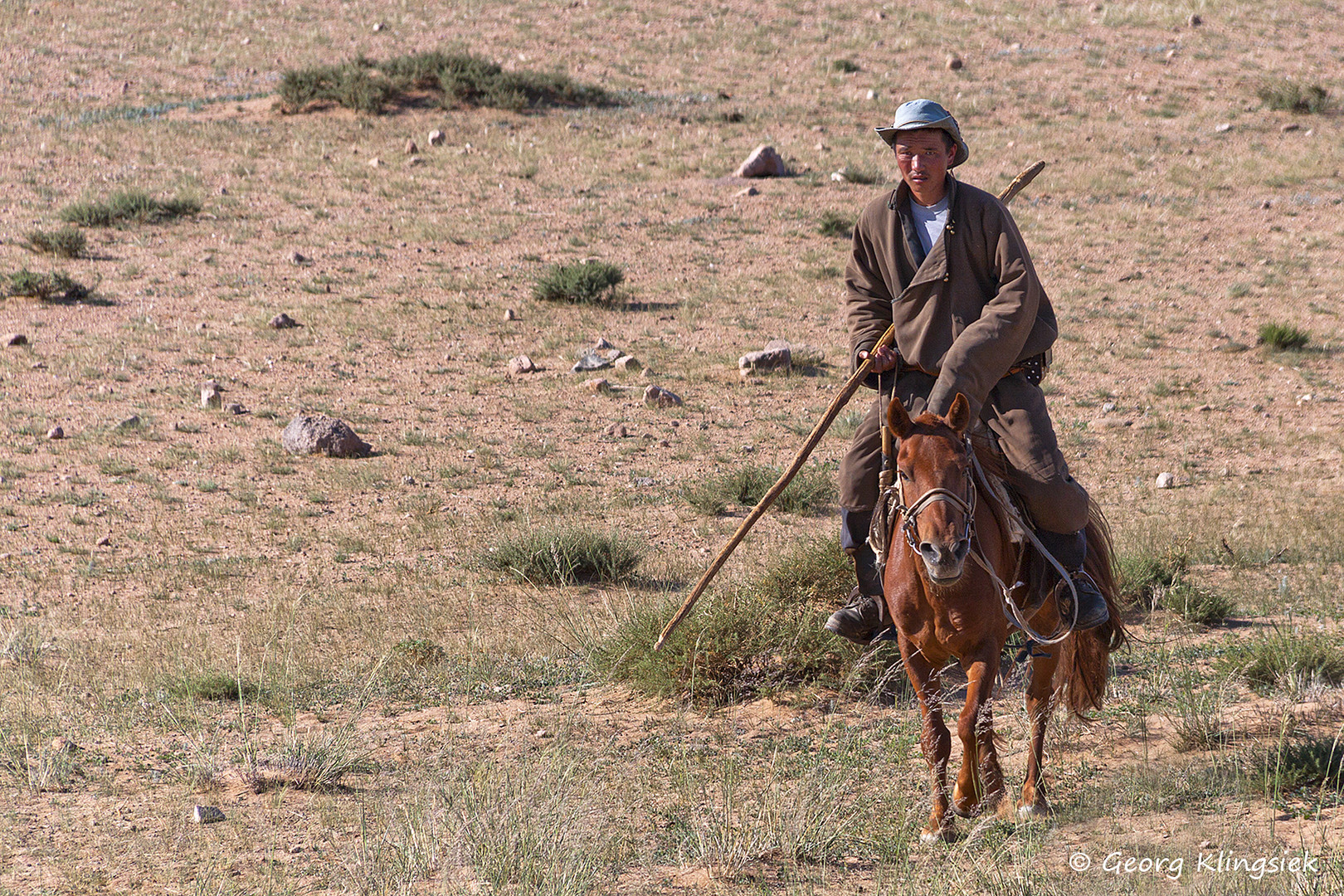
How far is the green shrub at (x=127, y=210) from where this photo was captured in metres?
16.2

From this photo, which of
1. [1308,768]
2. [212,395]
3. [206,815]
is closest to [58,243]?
[212,395]

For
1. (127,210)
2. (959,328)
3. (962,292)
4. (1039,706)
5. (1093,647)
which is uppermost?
(962,292)

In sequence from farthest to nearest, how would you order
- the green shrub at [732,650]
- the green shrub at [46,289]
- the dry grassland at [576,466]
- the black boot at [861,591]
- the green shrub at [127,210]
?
the green shrub at [127,210]
the green shrub at [46,289]
the green shrub at [732,650]
the black boot at [861,591]
the dry grassland at [576,466]

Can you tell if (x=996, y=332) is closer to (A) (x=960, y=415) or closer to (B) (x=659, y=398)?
(A) (x=960, y=415)

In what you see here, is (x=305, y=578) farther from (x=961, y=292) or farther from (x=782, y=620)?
(x=961, y=292)

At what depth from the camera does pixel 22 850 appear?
4617 millimetres

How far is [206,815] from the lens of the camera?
4.88 m

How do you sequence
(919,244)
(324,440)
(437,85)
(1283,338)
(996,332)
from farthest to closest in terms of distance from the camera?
1. (437,85)
2. (1283,338)
3. (324,440)
4. (919,244)
5. (996,332)

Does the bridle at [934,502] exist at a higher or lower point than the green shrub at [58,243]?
higher

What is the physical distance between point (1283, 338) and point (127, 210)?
14.8 metres

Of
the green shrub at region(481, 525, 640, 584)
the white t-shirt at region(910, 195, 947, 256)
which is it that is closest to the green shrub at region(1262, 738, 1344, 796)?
the white t-shirt at region(910, 195, 947, 256)

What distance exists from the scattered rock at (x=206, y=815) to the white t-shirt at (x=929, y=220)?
3.69m

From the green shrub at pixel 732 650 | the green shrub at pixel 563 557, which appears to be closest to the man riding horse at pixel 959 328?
the green shrub at pixel 732 650

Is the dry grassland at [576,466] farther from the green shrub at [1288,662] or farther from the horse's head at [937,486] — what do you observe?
the horse's head at [937,486]
